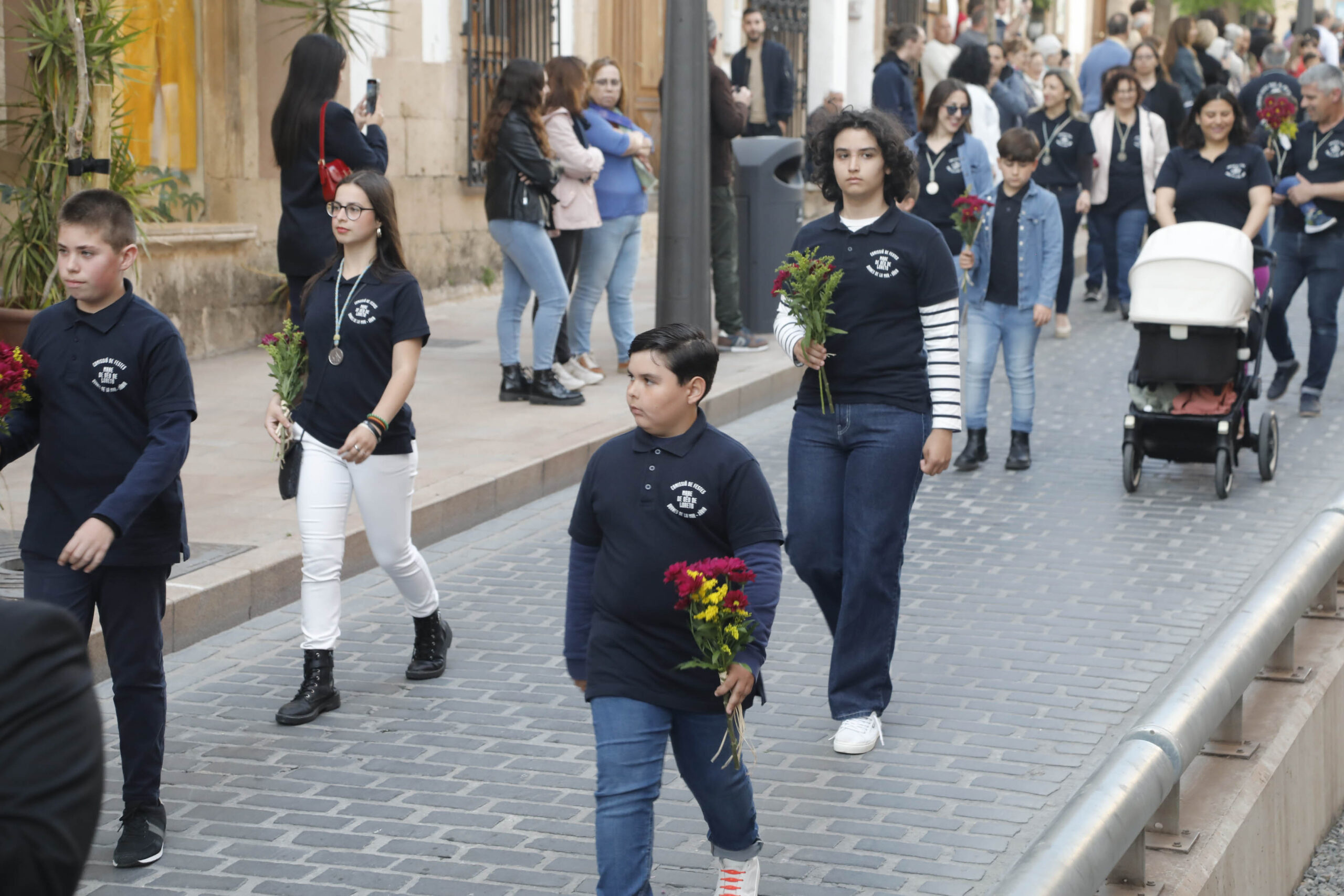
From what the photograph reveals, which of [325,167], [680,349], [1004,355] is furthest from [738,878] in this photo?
[1004,355]

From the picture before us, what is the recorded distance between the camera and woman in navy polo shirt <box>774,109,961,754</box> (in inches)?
199

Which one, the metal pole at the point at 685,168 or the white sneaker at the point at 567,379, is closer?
the white sneaker at the point at 567,379

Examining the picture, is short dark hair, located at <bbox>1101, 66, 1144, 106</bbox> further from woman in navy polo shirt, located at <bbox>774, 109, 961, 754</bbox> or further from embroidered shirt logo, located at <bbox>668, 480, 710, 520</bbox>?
embroidered shirt logo, located at <bbox>668, 480, 710, 520</bbox>

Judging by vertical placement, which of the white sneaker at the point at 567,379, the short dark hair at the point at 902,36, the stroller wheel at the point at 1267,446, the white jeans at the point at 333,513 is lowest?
the stroller wheel at the point at 1267,446

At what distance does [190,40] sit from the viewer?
40.1ft

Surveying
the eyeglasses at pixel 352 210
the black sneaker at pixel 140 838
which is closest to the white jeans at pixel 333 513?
the eyeglasses at pixel 352 210

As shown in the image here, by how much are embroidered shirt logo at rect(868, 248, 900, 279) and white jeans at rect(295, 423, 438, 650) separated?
5.34 feet

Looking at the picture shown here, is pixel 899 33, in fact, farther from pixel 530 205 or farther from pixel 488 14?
pixel 530 205

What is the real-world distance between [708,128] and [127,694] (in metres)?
7.38

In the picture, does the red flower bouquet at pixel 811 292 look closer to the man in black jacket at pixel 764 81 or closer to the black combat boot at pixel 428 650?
the black combat boot at pixel 428 650

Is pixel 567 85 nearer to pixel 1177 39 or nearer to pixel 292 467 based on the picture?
pixel 292 467

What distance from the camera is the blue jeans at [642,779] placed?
357 cm

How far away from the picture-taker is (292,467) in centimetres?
555

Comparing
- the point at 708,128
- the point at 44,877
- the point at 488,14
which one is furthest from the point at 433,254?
the point at 44,877
